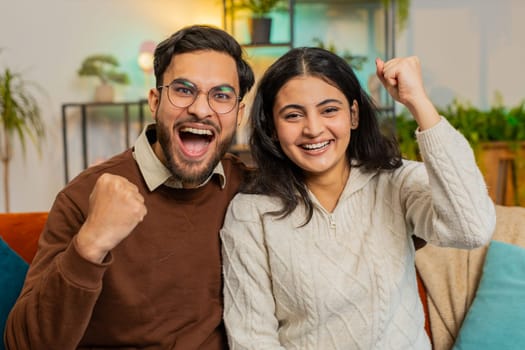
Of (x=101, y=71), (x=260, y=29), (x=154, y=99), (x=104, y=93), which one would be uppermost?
(x=260, y=29)

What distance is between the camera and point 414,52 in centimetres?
440

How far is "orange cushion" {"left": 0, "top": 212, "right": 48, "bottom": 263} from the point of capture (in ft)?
6.27

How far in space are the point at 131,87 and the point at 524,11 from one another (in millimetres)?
2951

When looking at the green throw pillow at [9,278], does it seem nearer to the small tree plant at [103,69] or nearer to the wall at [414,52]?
the small tree plant at [103,69]

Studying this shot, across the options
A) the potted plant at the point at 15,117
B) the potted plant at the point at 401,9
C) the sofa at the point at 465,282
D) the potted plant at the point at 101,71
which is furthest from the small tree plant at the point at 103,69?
the sofa at the point at 465,282

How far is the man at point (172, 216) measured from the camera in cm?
145

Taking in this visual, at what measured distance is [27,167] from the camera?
Answer: 14.3 feet

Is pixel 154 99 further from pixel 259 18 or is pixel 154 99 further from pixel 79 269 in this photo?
pixel 259 18

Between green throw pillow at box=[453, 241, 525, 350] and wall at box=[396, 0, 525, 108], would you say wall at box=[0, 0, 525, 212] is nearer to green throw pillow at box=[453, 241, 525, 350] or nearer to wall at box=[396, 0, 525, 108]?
wall at box=[396, 0, 525, 108]

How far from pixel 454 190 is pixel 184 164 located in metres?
0.67

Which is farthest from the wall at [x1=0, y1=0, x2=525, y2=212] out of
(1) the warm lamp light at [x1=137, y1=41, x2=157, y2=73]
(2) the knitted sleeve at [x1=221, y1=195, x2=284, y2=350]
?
(2) the knitted sleeve at [x1=221, y1=195, x2=284, y2=350]

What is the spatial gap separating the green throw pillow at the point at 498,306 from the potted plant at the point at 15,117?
124 inches

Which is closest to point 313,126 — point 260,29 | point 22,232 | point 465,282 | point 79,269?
point 79,269

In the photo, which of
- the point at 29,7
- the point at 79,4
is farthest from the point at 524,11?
the point at 29,7
